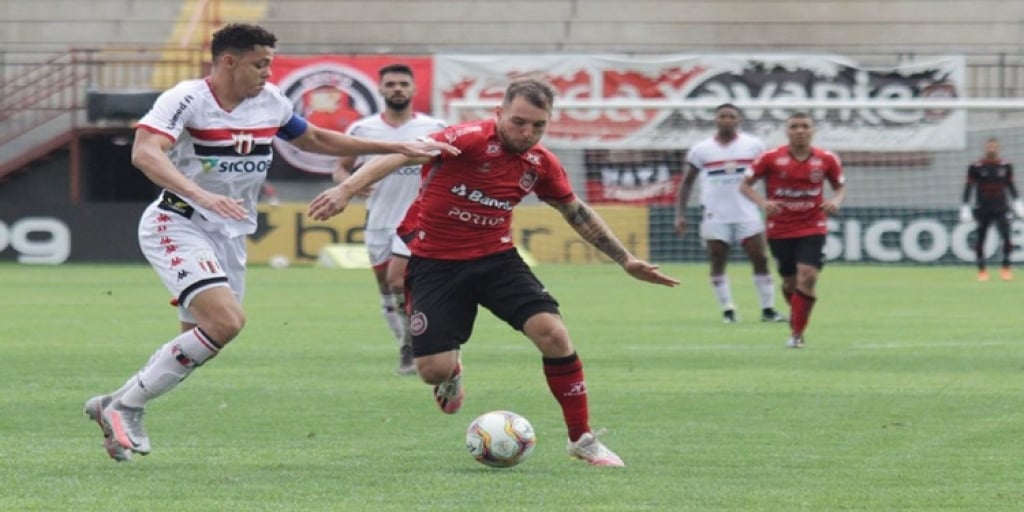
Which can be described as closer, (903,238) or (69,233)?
(903,238)

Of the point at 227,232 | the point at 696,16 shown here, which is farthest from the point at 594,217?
the point at 696,16

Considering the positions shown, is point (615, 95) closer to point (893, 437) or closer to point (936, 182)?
point (936, 182)

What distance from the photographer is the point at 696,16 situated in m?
35.1

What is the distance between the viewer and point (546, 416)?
10.5 metres

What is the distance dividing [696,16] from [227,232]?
26.9 meters

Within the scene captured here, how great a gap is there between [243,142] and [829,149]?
78.3ft

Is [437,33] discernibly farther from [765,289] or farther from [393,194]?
[393,194]

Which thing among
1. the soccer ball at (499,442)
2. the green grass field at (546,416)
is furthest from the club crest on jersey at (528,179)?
the green grass field at (546,416)

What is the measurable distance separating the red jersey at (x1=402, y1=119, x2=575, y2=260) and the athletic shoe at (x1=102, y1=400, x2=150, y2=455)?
1.59m

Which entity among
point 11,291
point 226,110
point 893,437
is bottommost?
point 11,291

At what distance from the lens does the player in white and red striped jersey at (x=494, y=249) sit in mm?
8586

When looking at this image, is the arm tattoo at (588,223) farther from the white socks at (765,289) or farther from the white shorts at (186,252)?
the white socks at (765,289)

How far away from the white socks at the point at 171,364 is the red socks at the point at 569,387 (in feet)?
5.13

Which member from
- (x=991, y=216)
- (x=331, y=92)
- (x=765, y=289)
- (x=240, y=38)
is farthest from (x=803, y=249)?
(x=331, y=92)
